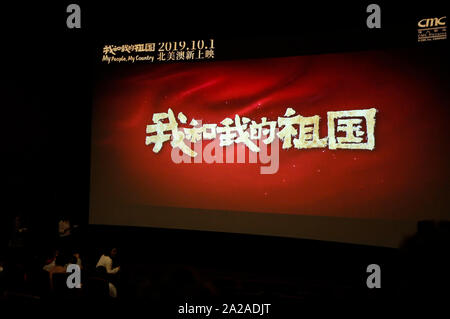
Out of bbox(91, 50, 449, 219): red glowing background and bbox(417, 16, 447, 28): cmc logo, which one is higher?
bbox(417, 16, 447, 28): cmc logo

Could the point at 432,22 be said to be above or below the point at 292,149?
above

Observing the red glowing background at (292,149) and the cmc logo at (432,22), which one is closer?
the cmc logo at (432,22)

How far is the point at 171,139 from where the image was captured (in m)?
5.26

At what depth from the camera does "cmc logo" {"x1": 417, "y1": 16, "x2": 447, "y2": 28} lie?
13.5 feet

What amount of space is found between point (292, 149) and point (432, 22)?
7.12ft

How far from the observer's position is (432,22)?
4152 millimetres

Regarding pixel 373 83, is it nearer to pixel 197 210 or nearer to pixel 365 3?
pixel 365 3

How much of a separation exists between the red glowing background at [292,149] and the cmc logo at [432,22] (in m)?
0.33

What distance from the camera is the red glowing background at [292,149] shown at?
4.23 meters

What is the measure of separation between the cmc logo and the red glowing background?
327mm

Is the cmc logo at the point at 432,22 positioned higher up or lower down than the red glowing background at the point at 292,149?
higher up

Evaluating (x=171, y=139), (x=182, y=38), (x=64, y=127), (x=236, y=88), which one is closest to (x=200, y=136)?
(x=171, y=139)

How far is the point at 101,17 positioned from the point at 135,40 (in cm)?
55

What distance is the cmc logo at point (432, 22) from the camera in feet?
13.5
